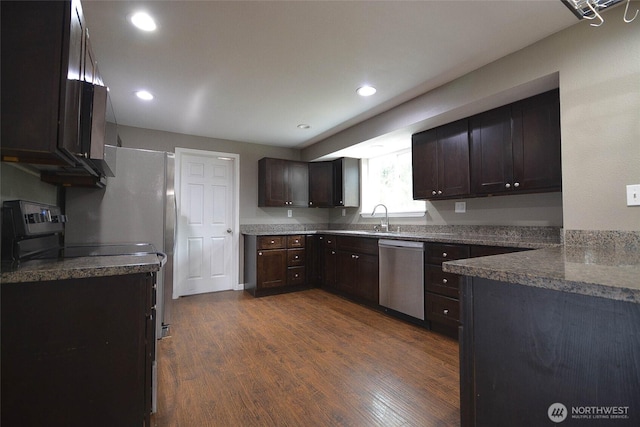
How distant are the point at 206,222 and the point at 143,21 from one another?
2949 millimetres

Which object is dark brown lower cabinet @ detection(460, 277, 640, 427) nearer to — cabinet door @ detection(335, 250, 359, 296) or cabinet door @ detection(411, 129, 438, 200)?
cabinet door @ detection(411, 129, 438, 200)

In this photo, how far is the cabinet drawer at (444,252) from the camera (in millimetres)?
2545

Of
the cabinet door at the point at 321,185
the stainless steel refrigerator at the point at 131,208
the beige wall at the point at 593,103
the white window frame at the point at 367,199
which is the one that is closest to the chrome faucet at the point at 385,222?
the white window frame at the point at 367,199

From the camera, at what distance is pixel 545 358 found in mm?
881

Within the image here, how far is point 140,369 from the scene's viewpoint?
1.24 metres

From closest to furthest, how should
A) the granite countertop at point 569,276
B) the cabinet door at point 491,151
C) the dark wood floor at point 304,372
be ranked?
the granite countertop at point 569,276 < the dark wood floor at point 304,372 < the cabinet door at point 491,151

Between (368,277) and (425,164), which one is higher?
(425,164)

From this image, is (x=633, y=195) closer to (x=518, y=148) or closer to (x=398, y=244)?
(x=518, y=148)

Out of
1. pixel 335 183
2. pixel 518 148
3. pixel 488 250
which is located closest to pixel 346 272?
pixel 335 183

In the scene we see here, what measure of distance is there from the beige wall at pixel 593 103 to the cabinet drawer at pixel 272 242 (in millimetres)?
3042

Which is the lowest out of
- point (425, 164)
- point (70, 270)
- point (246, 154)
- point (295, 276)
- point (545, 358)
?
point (295, 276)

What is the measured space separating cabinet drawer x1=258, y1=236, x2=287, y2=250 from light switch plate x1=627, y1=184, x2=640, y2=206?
3490 mm

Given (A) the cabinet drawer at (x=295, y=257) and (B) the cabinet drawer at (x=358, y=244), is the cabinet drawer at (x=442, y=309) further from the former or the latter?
(A) the cabinet drawer at (x=295, y=257)

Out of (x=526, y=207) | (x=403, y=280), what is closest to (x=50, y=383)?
(x=403, y=280)
